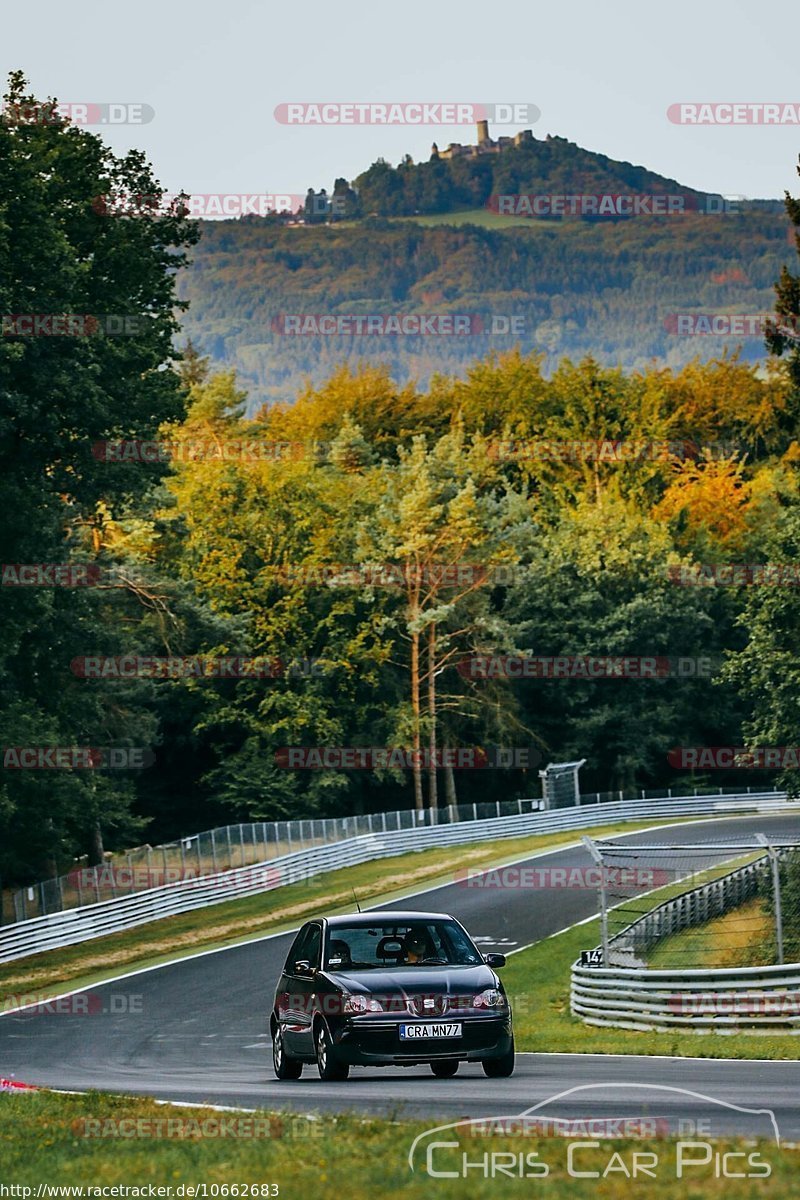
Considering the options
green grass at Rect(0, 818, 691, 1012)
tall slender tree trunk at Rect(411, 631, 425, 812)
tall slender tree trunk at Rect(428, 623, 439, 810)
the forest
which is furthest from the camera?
tall slender tree trunk at Rect(428, 623, 439, 810)

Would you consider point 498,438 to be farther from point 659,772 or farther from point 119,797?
point 119,797

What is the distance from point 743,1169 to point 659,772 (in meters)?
82.4

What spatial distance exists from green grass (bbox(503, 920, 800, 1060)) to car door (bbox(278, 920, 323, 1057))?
4.28 metres

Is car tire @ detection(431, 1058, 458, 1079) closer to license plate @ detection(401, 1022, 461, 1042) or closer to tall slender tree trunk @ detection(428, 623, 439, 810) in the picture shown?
license plate @ detection(401, 1022, 461, 1042)

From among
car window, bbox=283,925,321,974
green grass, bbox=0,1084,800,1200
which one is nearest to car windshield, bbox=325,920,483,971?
car window, bbox=283,925,321,974

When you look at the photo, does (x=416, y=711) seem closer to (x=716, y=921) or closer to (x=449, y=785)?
(x=449, y=785)

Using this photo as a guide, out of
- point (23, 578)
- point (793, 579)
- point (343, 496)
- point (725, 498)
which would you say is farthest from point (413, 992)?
point (725, 498)

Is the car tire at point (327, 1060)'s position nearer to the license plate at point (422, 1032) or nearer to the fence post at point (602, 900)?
the license plate at point (422, 1032)

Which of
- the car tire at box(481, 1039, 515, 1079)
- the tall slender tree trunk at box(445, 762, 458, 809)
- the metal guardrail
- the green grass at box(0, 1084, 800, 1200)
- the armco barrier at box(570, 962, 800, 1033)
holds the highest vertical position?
the green grass at box(0, 1084, 800, 1200)

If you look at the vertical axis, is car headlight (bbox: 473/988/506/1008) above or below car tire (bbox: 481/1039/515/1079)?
above

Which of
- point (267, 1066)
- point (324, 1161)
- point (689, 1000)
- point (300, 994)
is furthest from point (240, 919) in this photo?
point (324, 1161)

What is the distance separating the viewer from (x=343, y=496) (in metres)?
80.8

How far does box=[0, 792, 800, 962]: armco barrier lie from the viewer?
42125 millimetres

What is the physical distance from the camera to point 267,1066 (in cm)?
2047
